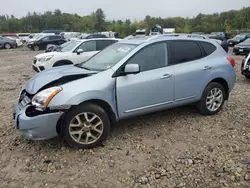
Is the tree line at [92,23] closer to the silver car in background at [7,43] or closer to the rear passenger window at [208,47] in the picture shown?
the silver car in background at [7,43]

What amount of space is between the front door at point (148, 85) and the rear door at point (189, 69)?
166 mm

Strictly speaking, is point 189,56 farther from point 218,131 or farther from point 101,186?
point 101,186

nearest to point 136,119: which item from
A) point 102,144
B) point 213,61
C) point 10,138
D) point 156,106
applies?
point 156,106

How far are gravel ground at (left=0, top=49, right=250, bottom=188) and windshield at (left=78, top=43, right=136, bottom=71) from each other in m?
1.14

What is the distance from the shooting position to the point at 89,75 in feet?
12.3

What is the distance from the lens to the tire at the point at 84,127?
3.51m

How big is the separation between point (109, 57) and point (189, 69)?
144 cm

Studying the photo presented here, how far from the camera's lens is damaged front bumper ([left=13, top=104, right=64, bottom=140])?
11.1ft

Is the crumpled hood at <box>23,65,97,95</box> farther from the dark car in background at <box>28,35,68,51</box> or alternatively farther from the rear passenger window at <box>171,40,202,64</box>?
the dark car in background at <box>28,35,68,51</box>

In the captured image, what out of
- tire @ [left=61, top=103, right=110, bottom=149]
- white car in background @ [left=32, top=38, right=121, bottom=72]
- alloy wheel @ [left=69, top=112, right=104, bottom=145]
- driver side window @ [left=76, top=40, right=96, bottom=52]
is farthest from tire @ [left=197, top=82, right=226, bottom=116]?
driver side window @ [left=76, top=40, right=96, bottom=52]

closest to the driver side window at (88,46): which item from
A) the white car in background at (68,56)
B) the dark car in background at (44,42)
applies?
the white car in background at (68,56)

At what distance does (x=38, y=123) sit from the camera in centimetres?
337

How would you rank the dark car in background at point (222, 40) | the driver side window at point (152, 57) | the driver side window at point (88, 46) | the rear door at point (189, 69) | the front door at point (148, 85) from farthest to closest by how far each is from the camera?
the dark car in background at point (222, 40) → the driver side window at point (88, 46) → the rear door at point (189, 69) → the driver side window at point (152, 57) → the front door at point (148, 85)

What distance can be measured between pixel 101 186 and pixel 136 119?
2037 mm
